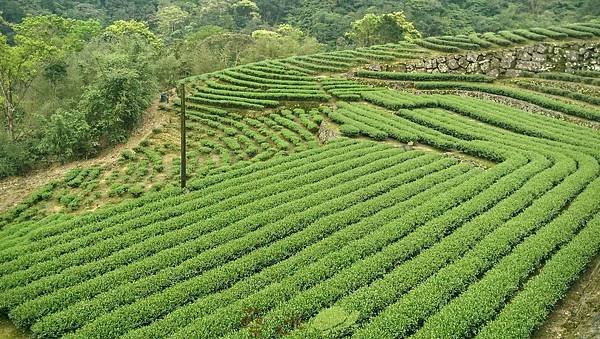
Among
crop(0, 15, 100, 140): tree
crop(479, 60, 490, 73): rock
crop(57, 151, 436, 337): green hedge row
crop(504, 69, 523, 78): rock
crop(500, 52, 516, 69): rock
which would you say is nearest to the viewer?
crop(57, 151, 436, 337): green hedge row

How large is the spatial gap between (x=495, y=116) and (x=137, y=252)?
89.6 ft

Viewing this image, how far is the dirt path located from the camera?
29688 millimetres

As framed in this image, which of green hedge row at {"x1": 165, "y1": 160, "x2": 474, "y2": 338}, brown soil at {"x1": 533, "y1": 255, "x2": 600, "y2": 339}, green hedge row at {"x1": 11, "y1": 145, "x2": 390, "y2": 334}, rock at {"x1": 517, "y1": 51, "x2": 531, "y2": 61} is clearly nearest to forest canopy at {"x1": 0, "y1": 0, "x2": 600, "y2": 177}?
green hedge row at {"x1": 11, "y1": 145, "x2": 390, "y2": 334}

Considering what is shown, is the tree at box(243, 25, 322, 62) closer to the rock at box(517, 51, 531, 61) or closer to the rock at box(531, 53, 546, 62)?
the rock at box(517, 51, 531, 61)

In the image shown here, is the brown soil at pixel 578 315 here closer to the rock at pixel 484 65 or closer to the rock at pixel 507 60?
the rock at pixel 484 65

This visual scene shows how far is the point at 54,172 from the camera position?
33.1m

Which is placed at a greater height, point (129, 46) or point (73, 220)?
point (129, 46)

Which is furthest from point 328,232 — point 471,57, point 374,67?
point 471,57

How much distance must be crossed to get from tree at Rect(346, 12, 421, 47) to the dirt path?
4022 cm

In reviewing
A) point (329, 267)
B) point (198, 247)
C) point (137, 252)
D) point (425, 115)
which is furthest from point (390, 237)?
point (425, 115)

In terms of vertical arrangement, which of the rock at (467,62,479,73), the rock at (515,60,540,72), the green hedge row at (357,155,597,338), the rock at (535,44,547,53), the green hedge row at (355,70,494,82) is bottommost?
the green hedge row at (357,155,597,338)

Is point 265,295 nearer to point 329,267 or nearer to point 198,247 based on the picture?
point 329,267

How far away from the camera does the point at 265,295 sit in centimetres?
1681

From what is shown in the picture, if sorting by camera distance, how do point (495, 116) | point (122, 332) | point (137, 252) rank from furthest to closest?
1. point (495, 116)
2. point (137, 252)
3. point (122, 332)
